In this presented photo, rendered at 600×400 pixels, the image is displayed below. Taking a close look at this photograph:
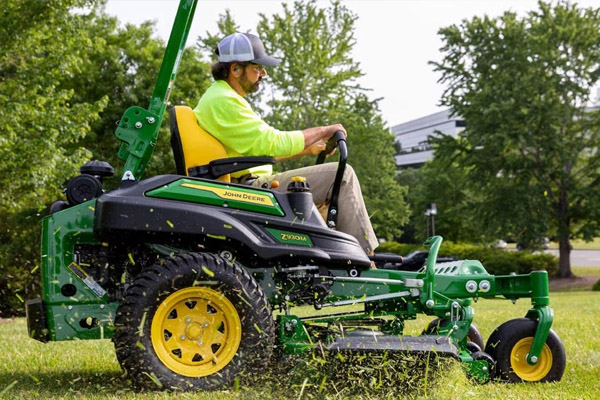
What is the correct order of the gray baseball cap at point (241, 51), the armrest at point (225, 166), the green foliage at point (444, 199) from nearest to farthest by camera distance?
the armrest at point (225, 166) → the gray baseball cap at point (241, 51) → the green foliage at point (444, 199)

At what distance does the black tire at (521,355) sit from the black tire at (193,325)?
1612mm

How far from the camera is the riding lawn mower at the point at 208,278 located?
4207 millimetres

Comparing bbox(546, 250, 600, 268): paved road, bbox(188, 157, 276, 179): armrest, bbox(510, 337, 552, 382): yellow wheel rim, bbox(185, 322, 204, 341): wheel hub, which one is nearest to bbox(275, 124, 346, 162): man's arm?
bbox(188, 157, 276, 179): armrest

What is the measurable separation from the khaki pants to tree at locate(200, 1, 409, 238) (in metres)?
23.3

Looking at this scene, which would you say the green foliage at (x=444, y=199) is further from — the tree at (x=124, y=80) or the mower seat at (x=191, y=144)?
the mower seat at (x=191, y=144)

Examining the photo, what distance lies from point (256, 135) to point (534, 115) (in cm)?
2880

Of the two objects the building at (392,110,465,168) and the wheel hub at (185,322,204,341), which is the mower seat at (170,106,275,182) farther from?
the building at (392,110,465,168)

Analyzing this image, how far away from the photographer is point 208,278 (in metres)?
4.21

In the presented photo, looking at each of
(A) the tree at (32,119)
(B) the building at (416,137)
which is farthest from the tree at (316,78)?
(B) the building at (416,137)

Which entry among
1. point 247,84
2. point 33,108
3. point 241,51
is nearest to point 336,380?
point 247,84

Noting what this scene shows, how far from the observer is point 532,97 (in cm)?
3173

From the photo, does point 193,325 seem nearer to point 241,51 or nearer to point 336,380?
point 336,380

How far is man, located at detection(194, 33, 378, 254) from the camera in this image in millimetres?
4777

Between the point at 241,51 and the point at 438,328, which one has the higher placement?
the point at 241,51
